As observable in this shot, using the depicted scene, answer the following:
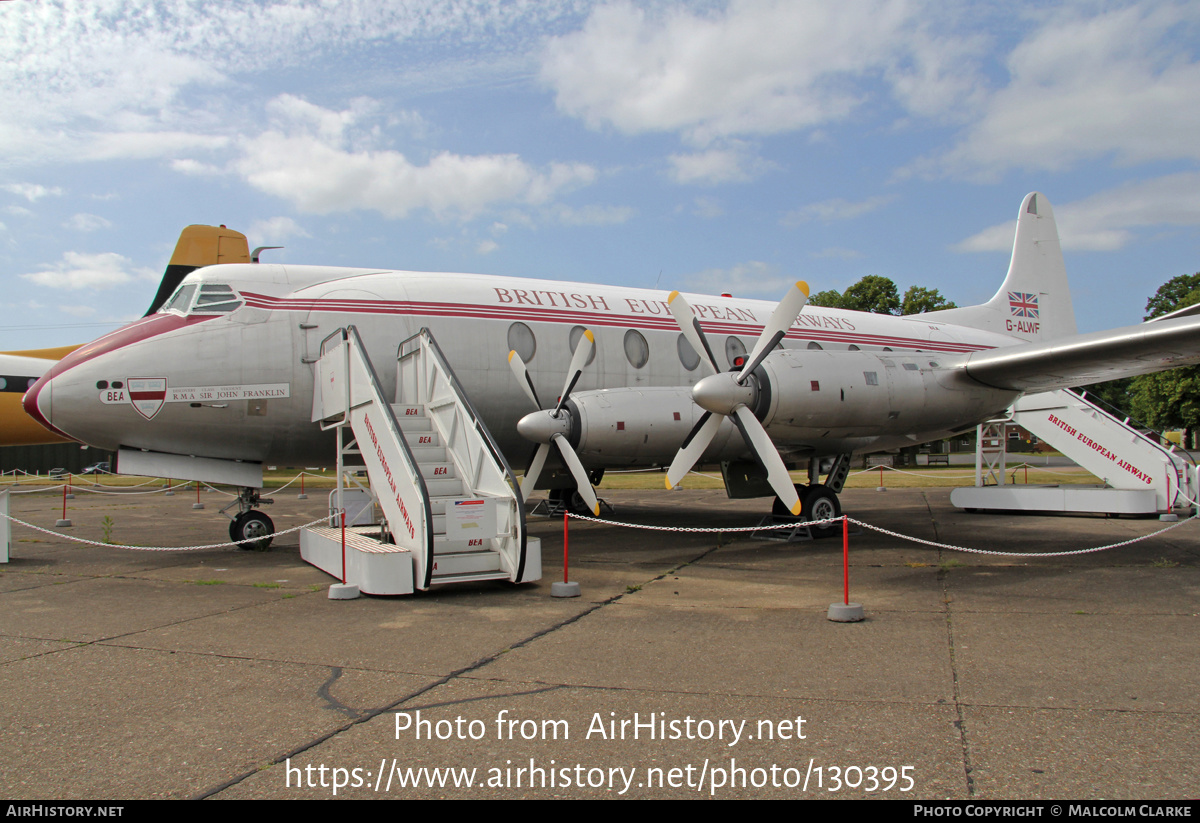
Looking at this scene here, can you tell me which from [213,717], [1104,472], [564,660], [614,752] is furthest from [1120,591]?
[1104,472]

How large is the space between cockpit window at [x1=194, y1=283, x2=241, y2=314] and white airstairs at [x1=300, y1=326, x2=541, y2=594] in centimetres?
143

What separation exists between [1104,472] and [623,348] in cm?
1201

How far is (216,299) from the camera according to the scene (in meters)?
11.3

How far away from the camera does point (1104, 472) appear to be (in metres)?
17.7

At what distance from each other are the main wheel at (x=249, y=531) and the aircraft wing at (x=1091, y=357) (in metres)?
11.4

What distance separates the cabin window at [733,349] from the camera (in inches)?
570

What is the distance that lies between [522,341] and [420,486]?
4874 millimetres

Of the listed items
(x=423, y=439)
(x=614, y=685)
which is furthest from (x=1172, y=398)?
(x=614, y=685)

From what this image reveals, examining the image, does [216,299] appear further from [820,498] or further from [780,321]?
[820,498]

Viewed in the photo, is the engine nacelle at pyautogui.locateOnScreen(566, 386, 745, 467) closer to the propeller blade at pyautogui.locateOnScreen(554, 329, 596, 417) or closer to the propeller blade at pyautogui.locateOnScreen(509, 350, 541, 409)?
the propeller blade at pyautogui.locateOnScreen(554, 329, 596, 417)

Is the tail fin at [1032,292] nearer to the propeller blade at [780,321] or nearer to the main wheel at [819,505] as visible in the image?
the main wheel at [819,505]

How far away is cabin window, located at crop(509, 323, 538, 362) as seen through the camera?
1275 cm

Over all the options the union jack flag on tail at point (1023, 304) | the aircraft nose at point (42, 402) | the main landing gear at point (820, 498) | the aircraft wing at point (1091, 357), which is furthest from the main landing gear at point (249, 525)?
the union jack flag on tail at point (1023, 304)

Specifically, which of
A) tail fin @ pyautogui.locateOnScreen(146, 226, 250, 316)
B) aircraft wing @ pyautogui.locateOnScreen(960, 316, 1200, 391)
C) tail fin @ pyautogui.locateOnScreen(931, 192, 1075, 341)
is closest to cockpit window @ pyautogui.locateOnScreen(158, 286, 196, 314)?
aircraft wing @ pyautogui.locateOnScreen(960, 316, 1200, 391)
